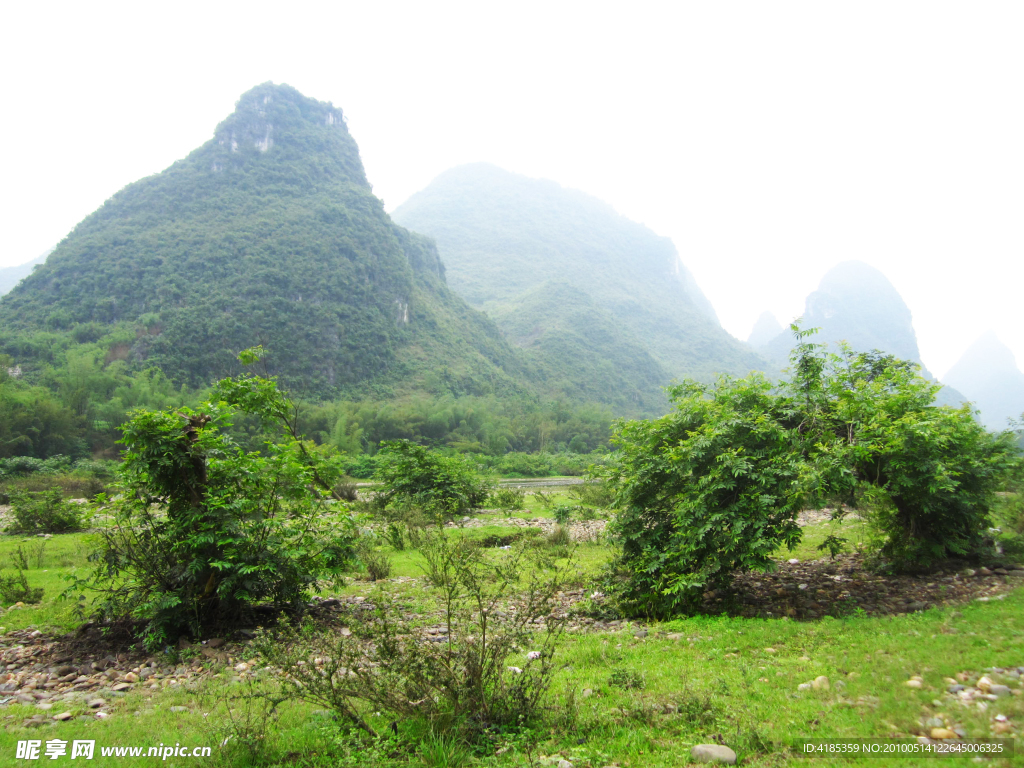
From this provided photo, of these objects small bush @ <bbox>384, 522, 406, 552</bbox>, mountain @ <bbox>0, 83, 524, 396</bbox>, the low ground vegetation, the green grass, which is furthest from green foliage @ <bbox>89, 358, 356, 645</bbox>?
mountain @ <bbox>0, 83, 524, 396</bbox>

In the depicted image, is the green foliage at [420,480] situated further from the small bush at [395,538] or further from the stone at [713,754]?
the stone at [713,754]

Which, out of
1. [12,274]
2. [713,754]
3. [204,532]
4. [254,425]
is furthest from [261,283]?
[12,274]

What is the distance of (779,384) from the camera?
28.9 ft

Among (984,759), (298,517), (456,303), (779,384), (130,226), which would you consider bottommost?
(984,759)

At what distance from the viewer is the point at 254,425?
43344mm

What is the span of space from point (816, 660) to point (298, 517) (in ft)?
22.7

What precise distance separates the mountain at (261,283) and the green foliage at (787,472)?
6639 cm

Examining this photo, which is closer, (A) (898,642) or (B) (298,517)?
(A) (898,642)

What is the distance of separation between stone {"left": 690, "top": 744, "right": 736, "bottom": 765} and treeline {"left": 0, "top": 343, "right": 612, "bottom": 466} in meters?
23.5

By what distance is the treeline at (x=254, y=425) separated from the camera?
3416 cm

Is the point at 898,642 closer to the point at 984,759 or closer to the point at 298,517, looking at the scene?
the point at 984,759

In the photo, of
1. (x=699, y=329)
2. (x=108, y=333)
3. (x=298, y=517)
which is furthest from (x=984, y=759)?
(x=699, y=329)

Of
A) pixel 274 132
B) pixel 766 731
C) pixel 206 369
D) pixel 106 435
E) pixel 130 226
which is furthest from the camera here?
pixel 274 132

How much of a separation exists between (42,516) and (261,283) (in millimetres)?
69502
